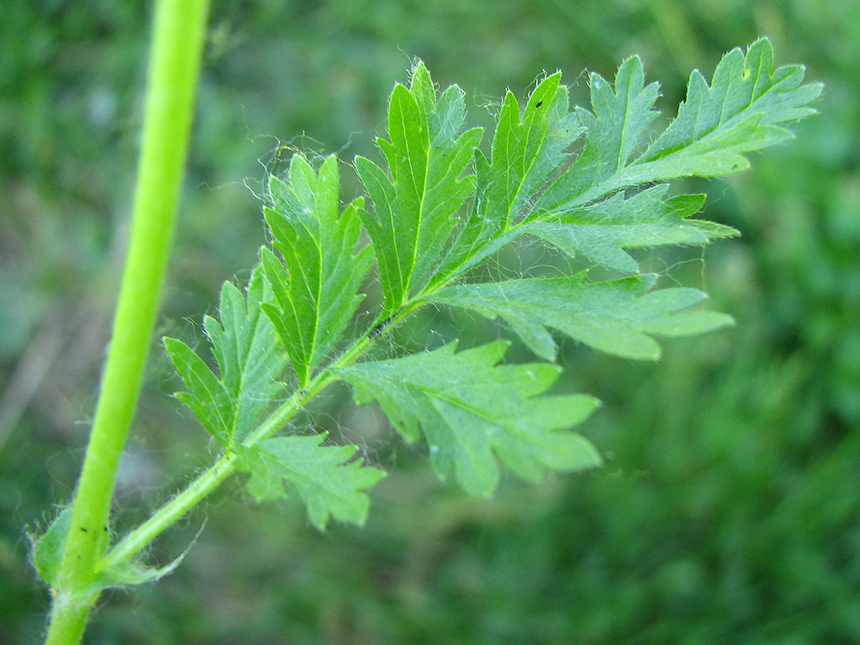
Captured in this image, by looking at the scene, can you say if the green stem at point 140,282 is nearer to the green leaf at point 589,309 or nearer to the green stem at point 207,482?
the green stem at point 207,482

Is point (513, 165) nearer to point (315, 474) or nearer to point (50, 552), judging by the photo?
point (315, 474)

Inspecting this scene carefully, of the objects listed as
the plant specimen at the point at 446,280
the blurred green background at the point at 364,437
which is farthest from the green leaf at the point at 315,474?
the blurred green background at the point at 364,437

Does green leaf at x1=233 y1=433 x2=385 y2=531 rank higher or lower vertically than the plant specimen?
lower

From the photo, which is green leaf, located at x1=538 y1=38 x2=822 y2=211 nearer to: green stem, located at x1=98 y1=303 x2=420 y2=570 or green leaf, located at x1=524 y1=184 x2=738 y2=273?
green leaf, located at x1=524 y1=184 x2=738 y2=273

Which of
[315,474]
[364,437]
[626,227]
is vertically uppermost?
[626,227]

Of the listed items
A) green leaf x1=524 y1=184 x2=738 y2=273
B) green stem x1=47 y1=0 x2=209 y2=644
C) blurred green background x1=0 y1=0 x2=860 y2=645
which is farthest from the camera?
blurred green background x1=0 y1=0 x2=860 y2=645

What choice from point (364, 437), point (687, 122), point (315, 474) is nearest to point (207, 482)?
point (315, 474)

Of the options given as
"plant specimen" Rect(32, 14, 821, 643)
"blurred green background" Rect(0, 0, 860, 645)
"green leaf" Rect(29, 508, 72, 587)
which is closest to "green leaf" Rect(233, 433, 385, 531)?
"plant specimen" Rect(32, 14, 821, 643)
